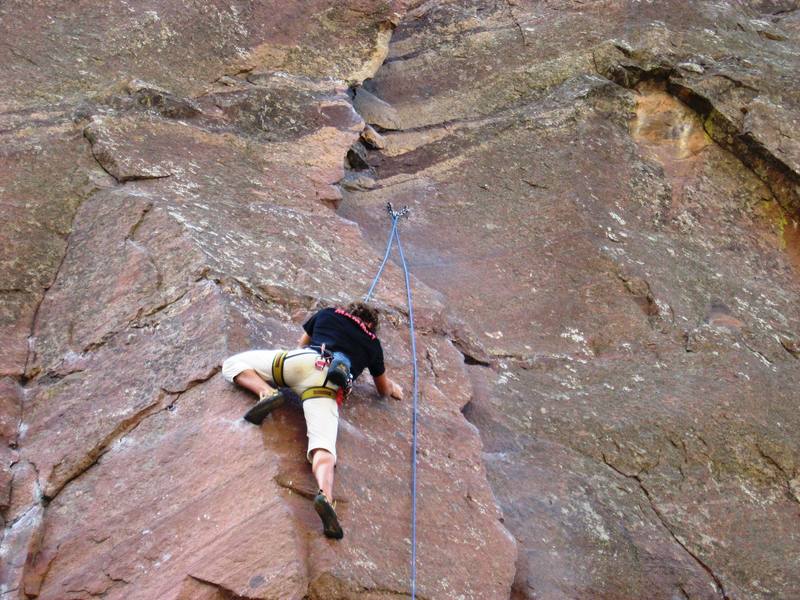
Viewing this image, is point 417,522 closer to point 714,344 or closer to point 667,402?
point 667,402

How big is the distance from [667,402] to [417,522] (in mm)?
3496

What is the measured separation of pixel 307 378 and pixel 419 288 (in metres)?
3.17

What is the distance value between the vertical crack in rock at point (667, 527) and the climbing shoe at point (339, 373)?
3.05 meters

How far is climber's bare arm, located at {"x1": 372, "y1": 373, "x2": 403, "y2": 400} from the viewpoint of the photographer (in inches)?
304

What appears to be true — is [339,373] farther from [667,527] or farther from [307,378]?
[667,527]

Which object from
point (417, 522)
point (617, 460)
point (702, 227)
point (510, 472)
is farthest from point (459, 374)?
point (702, 227)

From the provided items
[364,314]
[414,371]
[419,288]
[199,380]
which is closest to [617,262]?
[419,288]

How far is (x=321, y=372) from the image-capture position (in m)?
6.95

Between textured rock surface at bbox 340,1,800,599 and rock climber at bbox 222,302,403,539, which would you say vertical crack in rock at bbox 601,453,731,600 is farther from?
rock climber at bbox 222,302,403,539

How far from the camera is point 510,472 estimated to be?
861 cm

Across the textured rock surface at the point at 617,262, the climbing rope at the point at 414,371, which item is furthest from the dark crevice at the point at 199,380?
the textured rock surface at the point at 617,262

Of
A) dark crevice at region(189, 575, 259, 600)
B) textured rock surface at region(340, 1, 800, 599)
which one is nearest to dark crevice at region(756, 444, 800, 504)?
textured rock surface at region(340, 1, 800, 599)

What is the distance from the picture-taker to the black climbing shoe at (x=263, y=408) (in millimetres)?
6707

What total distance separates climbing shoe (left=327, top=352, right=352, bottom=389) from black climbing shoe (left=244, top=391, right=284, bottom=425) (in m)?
0.39
